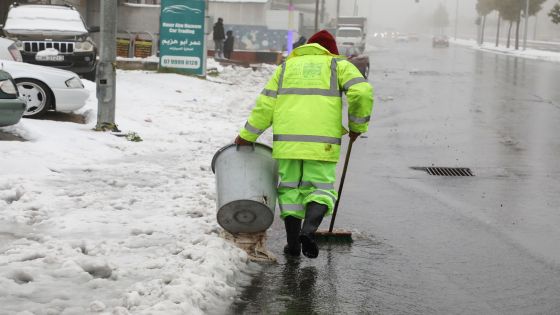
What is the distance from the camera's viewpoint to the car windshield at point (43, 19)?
58.2 feet

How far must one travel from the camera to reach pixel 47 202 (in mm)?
7426

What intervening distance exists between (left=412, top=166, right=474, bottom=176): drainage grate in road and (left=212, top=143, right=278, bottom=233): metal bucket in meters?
5.07

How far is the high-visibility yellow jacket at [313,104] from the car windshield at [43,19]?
12.6m

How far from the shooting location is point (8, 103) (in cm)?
952

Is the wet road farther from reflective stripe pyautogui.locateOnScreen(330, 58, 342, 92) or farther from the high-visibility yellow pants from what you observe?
reflective stripe pyautogui.locateOnScreen(330, 58, 342, 92)

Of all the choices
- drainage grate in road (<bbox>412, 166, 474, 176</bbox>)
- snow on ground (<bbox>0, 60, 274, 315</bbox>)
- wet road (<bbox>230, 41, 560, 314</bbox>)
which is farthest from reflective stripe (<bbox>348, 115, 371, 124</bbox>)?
drainage grate in road (<bbox>412, 166, 474, 176</bbox>)

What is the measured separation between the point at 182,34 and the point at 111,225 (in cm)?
1754

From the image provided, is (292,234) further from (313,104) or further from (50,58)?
(50,58)

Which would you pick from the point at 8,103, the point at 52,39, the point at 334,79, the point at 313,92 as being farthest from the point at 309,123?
the point at 52,39

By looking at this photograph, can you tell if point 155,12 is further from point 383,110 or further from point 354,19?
point 354,19

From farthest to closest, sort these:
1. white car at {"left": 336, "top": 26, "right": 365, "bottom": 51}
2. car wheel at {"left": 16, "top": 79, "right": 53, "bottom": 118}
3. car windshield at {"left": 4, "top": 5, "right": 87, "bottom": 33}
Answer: white car at {"left": 336, "top": 26, "right": 365, "bottom": 51} → car windshield at {"left": 4, "top": 5, "right": 87, "bottom": 33} → car wheel at {"left": 16, "top": 79, "right": 53, "bottom": 118}

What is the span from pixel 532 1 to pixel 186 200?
80557 mm

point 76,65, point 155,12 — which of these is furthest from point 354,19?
point 76,65

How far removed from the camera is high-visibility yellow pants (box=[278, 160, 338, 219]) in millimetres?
5949
